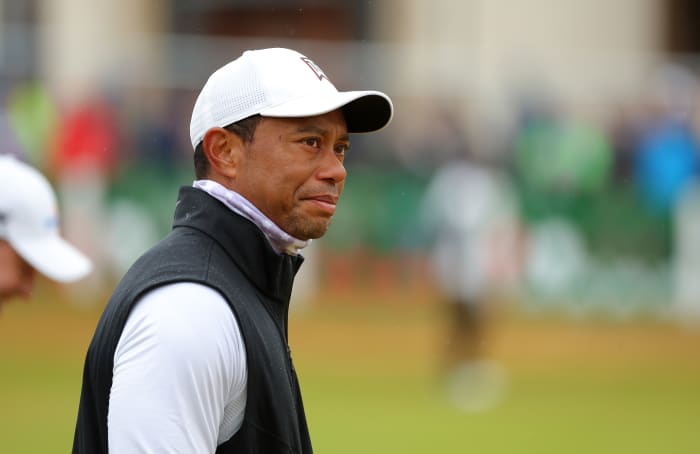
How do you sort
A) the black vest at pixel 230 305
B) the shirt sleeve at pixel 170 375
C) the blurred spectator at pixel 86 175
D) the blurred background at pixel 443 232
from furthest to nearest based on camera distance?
the blurred spectator at pixel 86 175
the blurred background at pixel 443 232
the black vest at pixel 230 305
the shirt sleeve at pixel 170 375

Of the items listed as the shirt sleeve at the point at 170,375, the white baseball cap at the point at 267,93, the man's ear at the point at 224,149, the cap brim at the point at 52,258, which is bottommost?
the cap brim at the point at 52,258

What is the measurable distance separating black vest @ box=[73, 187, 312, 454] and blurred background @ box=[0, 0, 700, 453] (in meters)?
7.97

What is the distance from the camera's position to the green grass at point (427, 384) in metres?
11.9

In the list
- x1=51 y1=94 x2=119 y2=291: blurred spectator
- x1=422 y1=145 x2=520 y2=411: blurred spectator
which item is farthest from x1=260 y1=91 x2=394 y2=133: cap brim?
x1=51 y1=94 x2=119 y2=291: blurred spectator

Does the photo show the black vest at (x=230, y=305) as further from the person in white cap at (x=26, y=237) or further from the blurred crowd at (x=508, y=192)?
the blurred crowd at (x=508, y=192)

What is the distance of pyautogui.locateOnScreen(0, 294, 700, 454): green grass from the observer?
1193 centimetres

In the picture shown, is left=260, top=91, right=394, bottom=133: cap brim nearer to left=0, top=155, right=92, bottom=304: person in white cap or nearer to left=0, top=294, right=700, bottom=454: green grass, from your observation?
left=0, top=155, right=92, bottom=304: person in white cap

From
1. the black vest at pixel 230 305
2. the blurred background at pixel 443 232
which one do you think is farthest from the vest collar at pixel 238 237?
the blurred background at pixel 443 232

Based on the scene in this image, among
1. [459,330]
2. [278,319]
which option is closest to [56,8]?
[459,330]

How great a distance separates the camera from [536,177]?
19562 mm

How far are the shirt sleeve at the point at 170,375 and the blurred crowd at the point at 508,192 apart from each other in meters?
15.4

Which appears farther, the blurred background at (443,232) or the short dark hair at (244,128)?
the blurred background at (443,232)

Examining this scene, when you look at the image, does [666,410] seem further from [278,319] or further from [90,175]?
[278,319]

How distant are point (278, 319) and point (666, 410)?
429 inches
